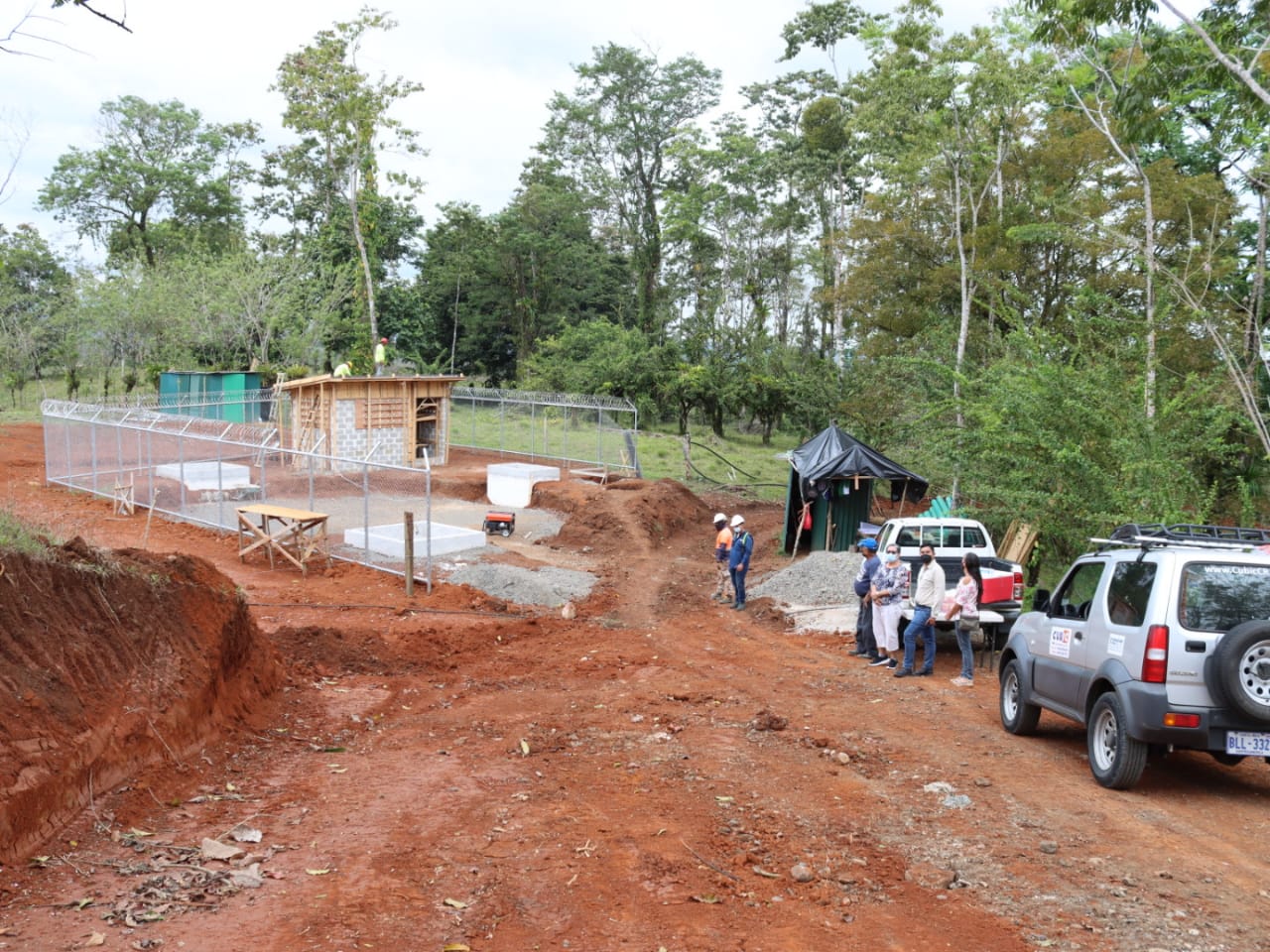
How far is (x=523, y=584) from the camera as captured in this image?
1722cm

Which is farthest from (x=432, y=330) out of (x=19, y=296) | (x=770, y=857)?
(x=770, y=857)

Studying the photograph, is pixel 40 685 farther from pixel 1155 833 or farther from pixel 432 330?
pixel 432 330

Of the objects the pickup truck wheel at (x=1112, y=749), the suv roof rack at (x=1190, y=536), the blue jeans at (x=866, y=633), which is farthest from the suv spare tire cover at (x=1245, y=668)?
the blue jeans at (x=866, y=633)

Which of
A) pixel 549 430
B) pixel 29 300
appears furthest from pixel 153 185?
pixel 549 430

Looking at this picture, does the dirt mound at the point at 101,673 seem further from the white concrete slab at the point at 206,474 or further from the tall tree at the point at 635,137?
the tall tree at the point at 635,137

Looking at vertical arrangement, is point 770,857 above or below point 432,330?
below

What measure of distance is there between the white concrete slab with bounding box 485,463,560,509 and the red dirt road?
13.9 metres

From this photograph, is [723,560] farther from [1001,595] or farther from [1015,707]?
[1015,707]

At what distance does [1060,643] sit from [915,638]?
373 centimetres

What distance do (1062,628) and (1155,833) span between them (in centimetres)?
220

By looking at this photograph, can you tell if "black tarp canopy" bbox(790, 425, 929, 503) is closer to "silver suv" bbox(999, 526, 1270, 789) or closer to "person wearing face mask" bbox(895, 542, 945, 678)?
"person wearing face mask" bbox(895, 542, 945, 678)

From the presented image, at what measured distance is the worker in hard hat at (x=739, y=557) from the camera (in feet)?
56.0

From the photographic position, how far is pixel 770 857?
618cm

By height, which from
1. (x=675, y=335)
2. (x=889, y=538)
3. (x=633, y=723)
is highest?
(x=675, y=335)
